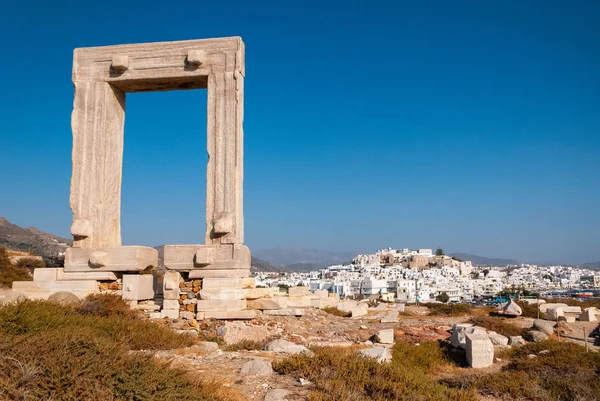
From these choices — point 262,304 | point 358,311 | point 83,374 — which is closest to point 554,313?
point 358,311

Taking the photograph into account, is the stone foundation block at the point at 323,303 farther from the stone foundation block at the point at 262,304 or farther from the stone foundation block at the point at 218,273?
the stone foundation block at the point at 218,273

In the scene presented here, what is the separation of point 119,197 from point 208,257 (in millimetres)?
3126

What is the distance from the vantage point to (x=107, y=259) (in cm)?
1228

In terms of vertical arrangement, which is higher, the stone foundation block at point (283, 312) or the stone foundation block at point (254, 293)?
the stone foundation block at point (254, 293)

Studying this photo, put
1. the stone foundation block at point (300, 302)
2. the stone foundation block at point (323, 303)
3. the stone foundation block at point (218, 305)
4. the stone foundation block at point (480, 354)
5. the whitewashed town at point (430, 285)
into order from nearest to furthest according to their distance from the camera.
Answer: the stone foundation block at point (480, 354), the stone foundation block at point (218, 305), the stone foundation block at point (300, 302), the stone foundation block at point (323, 303), the whitewashed town at point (430, 285)

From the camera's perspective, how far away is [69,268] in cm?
1241

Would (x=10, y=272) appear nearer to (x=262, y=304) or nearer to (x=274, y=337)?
(x=262, y=304)

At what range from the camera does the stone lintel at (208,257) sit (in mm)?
11656

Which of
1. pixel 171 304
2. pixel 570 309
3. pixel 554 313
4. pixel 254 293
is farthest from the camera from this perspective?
pixel 570 309

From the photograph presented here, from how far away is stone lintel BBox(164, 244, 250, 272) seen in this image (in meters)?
11.7

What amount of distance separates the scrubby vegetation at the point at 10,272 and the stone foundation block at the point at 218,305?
973 centimetres

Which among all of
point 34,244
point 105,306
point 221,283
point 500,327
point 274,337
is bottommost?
point 500,327

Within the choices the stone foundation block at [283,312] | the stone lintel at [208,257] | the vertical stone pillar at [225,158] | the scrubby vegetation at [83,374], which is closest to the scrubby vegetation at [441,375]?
the scrubby vegetation at [83,374]

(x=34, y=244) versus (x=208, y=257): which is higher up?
(x=34, y=244)
